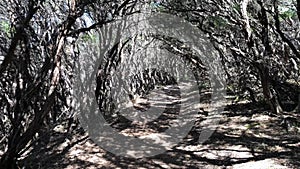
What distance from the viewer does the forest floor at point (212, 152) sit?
516cm

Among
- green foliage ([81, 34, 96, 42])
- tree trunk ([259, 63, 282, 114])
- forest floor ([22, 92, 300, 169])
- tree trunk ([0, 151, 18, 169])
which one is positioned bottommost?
forest floor ([22, 92, 300, 169])

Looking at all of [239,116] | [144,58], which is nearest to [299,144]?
[239,116]

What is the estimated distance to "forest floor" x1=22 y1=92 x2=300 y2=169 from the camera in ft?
16.9

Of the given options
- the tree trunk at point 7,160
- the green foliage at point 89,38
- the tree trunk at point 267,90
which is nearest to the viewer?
the tree trunk at point 7,160

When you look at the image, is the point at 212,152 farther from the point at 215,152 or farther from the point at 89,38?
the point at 89,38

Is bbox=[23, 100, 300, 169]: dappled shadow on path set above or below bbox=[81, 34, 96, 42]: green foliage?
below

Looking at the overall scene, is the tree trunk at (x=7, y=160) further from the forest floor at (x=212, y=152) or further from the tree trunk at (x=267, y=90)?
the tree trunk at (x=267, y=90)

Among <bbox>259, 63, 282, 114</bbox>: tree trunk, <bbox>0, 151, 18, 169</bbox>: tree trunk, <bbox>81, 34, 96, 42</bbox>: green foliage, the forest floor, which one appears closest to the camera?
<bbox>0, 151, 18, 169</bbox>: tree trunk

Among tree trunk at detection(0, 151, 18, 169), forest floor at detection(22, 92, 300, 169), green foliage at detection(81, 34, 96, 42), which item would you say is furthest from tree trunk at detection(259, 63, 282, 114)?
tree trunk at detection(0, 151, 18, 169)

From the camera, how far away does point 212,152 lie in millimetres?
5816

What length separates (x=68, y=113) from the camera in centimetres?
Result: 800

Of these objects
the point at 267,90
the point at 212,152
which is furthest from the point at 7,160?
the point at 267,90

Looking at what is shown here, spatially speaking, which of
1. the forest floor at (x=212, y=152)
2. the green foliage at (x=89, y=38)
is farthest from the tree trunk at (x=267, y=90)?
the green foliage at (x=89, y=38)

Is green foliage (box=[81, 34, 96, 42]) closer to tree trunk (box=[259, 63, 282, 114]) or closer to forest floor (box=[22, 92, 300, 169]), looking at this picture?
forest floor (box=[22, 92, 300, 169])
